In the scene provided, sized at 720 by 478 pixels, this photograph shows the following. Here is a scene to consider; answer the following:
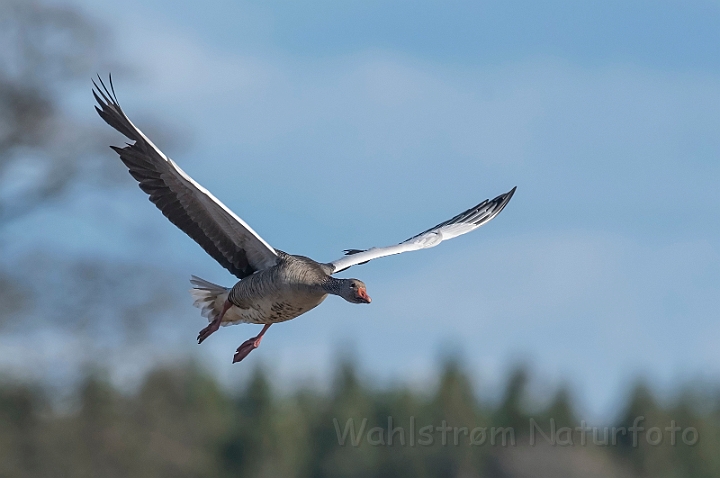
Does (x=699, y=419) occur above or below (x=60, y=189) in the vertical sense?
below

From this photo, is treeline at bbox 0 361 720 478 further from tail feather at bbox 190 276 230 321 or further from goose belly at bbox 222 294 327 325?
goose belly at bbox 222 294 327 325

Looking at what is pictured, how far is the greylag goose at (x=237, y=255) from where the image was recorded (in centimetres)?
991

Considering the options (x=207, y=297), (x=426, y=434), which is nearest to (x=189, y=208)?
(x=207, y=297)

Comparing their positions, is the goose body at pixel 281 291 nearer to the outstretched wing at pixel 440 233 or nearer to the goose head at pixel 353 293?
the goose head at pixel 353 293

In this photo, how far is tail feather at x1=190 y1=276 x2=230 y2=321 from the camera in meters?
11.2

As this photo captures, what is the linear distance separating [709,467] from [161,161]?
1711 inches

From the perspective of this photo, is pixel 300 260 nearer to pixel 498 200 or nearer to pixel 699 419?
pixel 498 200

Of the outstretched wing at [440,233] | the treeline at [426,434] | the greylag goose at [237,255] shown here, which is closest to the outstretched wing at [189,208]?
the greylag goose at [237,255]

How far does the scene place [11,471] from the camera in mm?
28906

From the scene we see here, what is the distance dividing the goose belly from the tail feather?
0.80 meters

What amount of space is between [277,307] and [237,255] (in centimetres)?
87

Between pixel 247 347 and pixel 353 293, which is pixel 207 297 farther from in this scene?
pixel 353 293

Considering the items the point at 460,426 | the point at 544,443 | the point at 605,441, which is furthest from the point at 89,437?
the point at 605,441

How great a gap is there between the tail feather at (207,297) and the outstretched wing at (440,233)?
1149 mm
